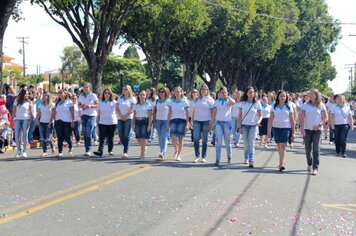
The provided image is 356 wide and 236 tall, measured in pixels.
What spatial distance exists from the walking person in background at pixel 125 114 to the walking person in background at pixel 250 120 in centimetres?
282

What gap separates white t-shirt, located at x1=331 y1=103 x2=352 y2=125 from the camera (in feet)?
49.1

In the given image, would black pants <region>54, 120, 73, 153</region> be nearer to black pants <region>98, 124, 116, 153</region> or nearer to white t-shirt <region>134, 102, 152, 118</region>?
black pants <region>98, 124, 116, 153</region>

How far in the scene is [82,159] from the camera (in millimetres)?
12500

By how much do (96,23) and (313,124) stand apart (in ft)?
54.1

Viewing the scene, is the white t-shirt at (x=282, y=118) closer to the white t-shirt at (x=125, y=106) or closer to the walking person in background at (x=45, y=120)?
the white t-shirt at (x=125, y=106)

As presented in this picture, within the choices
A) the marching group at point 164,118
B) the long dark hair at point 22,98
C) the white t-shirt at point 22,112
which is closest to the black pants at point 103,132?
the marching group at point 164,118

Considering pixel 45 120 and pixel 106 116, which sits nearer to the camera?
pixel 106 116

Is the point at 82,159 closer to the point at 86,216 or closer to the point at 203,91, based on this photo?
the point at 203,91

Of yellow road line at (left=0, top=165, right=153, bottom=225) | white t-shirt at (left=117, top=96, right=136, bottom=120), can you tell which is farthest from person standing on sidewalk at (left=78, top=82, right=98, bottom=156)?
yellow road line at (left=0, top=165, right=153, bottom=225)

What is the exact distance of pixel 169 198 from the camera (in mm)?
7926

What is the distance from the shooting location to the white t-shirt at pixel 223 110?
38.8 ft

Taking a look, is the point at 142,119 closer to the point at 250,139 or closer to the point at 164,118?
the point at 164,118

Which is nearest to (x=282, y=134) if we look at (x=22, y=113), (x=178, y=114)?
(x=178, y=114)

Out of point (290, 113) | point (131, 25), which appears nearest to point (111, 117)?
point (290, 113)
